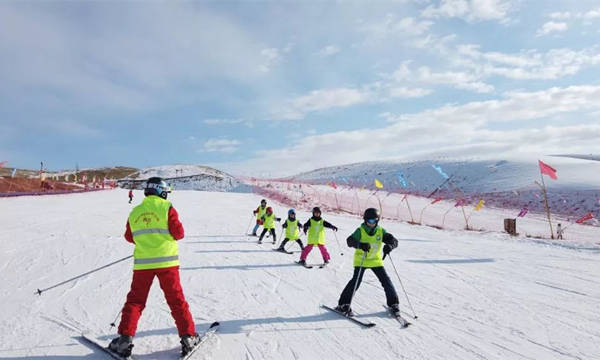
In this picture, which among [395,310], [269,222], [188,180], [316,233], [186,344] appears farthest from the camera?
[188,180]

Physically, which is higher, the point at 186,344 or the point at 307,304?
the point at 186,344

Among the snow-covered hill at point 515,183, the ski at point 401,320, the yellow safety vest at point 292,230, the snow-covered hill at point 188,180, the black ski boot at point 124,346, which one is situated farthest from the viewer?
the snow-covered hill at point 188,180

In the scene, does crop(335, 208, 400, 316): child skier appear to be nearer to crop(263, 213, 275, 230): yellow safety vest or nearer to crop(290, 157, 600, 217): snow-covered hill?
crop(263, 213, 275, 230): yellow safety vest

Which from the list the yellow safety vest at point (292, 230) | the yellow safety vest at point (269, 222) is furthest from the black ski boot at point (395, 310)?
the yellow safety vest at point (269, 222)

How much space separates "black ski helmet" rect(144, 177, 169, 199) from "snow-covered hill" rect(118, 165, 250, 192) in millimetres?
44181

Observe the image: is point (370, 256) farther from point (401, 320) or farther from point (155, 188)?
point (155, 188)

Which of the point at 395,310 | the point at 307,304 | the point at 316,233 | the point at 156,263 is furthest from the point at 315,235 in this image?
the point at 156,263

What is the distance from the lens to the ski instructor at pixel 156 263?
3922 mm

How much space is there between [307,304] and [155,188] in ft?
10.5

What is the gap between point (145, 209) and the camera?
13.1 feet

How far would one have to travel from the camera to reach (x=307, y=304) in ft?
19.4

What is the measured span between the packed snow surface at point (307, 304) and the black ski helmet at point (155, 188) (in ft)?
5.98

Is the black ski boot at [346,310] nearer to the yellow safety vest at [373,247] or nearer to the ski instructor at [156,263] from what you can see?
the yellow safety vest at [373,247]

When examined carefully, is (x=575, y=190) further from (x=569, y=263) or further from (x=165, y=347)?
(x=165, y=347)
